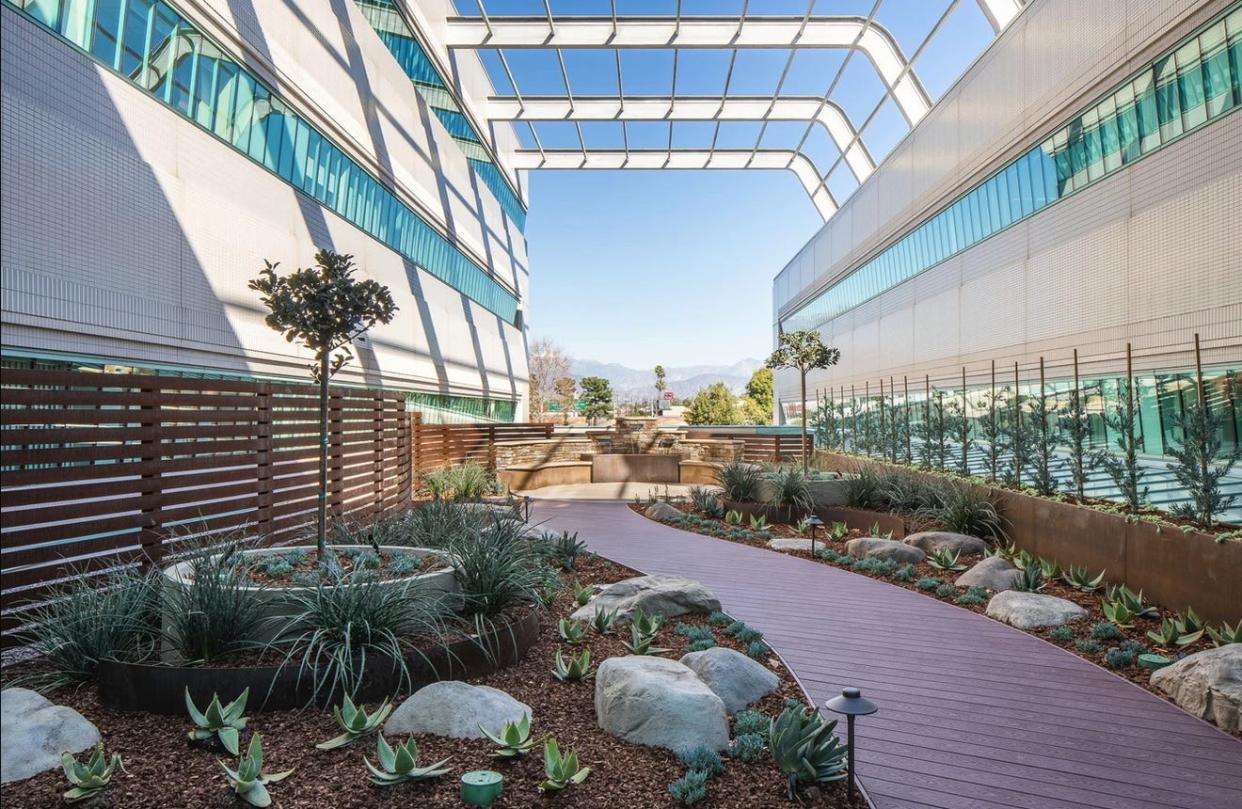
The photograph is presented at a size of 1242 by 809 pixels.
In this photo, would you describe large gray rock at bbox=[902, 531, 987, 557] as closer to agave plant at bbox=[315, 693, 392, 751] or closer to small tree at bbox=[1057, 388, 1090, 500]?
small tree at bbox=[1057, 388, 1090, 500]

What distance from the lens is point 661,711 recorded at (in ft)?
14.0

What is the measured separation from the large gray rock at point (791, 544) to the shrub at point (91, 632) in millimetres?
7924

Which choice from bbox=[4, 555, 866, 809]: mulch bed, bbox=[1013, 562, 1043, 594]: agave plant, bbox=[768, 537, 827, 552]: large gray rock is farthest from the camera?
bbox=[768, 537, 827, 552]: large gray rock

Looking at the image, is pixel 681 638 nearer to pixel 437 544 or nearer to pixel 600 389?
pixel 437 544

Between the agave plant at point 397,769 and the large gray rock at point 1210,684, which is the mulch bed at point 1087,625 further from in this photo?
the agave plant at point 397,769

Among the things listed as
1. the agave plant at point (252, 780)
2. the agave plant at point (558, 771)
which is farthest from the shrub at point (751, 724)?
the agave plant at point (252, 780)

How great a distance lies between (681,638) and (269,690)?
10.3ft

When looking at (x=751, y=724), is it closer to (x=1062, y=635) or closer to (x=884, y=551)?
(x=1062, y=635)

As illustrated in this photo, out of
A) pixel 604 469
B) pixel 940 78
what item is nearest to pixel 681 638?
pixel 604 469

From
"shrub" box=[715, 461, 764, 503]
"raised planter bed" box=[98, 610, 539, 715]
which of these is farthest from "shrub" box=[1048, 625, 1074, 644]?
"shrub" box=[715, 461, 764, 503]

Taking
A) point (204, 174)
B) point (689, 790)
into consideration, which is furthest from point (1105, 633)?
point (204, 174)

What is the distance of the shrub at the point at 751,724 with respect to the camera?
4391mm

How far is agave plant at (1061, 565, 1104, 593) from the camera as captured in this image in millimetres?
A: 7938

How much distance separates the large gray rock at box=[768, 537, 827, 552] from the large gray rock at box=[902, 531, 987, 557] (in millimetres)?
1377
